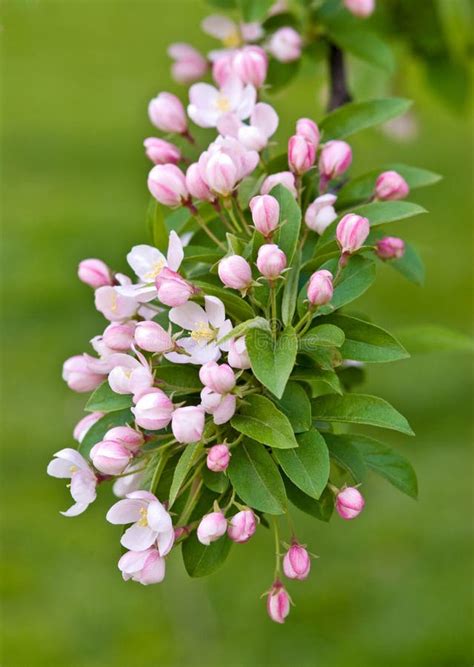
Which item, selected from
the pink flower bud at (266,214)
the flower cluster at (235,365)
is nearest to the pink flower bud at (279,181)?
the flower cluster at (235,365)

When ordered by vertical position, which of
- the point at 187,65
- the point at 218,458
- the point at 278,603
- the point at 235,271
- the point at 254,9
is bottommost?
the point at 278,603

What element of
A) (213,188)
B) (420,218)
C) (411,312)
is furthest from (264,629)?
(420,218)

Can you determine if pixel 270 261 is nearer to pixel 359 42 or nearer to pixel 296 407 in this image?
pixel 296 407

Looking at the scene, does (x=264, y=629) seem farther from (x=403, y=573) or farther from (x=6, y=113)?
(x=6, y=113)

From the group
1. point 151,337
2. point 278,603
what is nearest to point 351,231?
point 151,337

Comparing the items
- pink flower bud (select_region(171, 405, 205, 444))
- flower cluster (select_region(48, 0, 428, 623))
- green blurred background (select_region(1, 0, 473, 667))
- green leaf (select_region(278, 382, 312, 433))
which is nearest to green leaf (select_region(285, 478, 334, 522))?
flower cluster (select_region(48, 0, 428, 623))

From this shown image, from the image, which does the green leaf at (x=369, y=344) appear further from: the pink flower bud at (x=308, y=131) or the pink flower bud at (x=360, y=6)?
the pink flower bud at (x=360, y=6)

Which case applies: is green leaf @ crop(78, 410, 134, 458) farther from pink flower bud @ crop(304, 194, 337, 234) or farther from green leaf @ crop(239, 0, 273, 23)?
green leaf @ crop(239, 0, 273, 23)

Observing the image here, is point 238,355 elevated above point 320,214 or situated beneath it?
situated beneath
